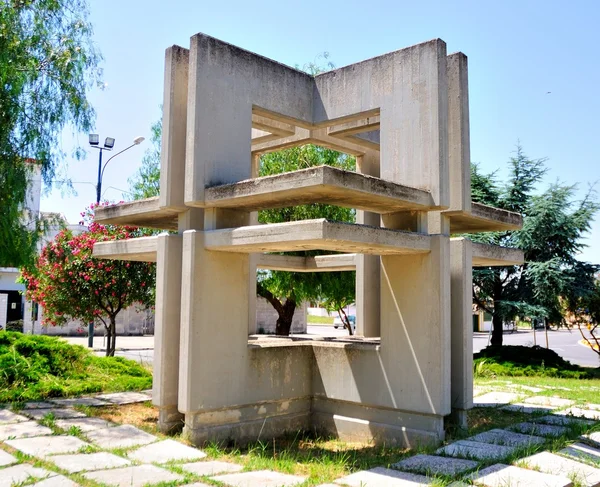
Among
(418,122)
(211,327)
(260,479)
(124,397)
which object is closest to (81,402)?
(124,397)

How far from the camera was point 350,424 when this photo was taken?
8.55 m

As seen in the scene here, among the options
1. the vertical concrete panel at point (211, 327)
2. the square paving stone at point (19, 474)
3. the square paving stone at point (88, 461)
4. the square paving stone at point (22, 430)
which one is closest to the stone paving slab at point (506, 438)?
the vertical concrete panel at point (211, 327)

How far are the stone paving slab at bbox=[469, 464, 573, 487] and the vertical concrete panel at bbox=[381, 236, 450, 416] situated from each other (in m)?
1.52

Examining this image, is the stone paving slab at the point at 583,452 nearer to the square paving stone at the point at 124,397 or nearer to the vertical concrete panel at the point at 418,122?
the vertical concrete panel at the point at 418,122

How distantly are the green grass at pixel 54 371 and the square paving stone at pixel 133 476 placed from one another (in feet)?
14.7

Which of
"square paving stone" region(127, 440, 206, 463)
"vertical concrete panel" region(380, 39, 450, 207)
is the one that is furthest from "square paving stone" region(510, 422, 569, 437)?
"square paving stone" region(127, 440, 206, 463)

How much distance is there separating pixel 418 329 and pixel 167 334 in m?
3.32

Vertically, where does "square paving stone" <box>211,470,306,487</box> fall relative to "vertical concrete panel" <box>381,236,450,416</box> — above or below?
below

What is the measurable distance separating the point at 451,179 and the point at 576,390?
6544 millimetres

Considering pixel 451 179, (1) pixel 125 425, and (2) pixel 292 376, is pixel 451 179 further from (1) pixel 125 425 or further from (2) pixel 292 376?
(1) pixel 125 425

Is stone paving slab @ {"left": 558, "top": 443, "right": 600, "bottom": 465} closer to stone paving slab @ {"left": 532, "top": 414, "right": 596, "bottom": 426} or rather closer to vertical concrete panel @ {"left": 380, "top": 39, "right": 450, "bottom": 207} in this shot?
stone paving slab @ {"left": 532, "top": 414, "right": 596, "bottom": 426}

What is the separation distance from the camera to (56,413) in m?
8.70

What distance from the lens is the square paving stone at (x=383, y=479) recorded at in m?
5.62

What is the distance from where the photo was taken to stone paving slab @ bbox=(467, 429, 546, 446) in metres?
7.32
